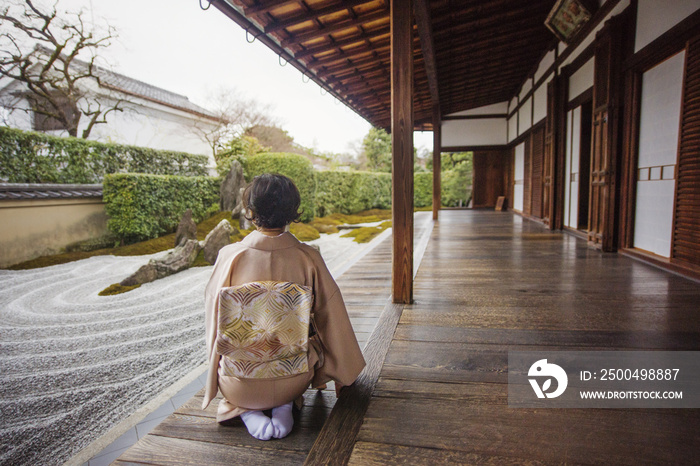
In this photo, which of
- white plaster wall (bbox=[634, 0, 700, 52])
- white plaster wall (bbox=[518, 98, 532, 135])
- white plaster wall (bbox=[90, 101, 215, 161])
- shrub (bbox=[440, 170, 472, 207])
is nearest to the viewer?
white plaster wall (bbox=[634, 0, 700, 52])

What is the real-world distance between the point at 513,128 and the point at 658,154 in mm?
6729

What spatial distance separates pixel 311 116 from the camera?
29250mm

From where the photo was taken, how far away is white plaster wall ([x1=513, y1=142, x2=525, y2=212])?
9117 millimetres

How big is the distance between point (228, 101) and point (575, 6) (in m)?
12.6

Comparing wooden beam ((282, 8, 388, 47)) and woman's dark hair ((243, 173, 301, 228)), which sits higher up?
wooden beam ((282, 8, 388, 47))

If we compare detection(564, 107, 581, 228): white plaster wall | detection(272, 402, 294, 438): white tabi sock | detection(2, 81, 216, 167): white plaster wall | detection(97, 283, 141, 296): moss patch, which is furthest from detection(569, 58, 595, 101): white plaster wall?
detection(2, 81, 216, 167): white plaster wall

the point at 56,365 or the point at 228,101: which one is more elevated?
the point at 228,101

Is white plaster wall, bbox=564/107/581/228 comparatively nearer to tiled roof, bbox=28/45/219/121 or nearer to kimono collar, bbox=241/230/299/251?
kimono collar, bbox=241/230/299/251

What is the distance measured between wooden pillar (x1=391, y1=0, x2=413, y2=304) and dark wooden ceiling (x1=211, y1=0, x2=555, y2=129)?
1009mm

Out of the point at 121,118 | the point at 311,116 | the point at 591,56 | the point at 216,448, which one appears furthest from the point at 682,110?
the point at 311,116

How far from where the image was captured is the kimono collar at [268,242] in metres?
1.34

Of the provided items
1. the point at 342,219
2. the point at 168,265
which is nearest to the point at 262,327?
the point at 168,265

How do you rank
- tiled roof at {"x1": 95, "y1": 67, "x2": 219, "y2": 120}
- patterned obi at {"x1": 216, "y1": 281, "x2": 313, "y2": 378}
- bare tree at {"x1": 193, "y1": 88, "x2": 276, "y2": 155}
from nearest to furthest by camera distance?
patterned obi at {"x1": 216, "y1": 281, "x2": 313, "y2": 378} < tiled roof at {"x1": 95, "y1": 67, "x2": 219, "y2": 120} < bare tree at {"x1": 193, "y1": 88, "x2": 276, "y2": 155}

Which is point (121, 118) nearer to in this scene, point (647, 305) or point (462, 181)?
point (462, 181)
